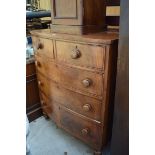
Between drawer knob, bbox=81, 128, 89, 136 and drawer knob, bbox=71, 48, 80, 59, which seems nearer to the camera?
drawer knob, bbox=71, 48, 80, 59

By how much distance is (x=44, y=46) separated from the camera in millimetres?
1395

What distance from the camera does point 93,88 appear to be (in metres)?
1.13

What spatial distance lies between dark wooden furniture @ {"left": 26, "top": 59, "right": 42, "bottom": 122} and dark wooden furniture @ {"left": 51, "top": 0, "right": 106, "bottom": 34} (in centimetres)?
60

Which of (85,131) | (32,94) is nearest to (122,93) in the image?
(85,131)

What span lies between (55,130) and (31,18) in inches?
49.7

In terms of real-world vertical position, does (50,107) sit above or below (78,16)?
below

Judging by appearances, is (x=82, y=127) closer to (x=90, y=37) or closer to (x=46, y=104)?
(x=46, y=104)

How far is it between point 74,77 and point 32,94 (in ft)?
2.66

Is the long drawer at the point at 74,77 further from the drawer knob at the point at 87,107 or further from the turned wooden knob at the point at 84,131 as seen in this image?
A: the turned wooden knob at the point at 84,131

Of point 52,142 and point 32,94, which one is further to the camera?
point 32,94

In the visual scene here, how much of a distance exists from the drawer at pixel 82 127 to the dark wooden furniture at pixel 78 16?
66cm

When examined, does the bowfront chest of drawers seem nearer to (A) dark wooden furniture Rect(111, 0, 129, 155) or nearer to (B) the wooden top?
(B) the wooden top

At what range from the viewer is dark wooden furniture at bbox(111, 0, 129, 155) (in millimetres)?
806

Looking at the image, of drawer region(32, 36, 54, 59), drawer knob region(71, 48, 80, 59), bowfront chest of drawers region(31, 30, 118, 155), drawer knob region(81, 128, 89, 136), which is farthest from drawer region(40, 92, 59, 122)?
drawer knob region(71, 48, 80, 59)
